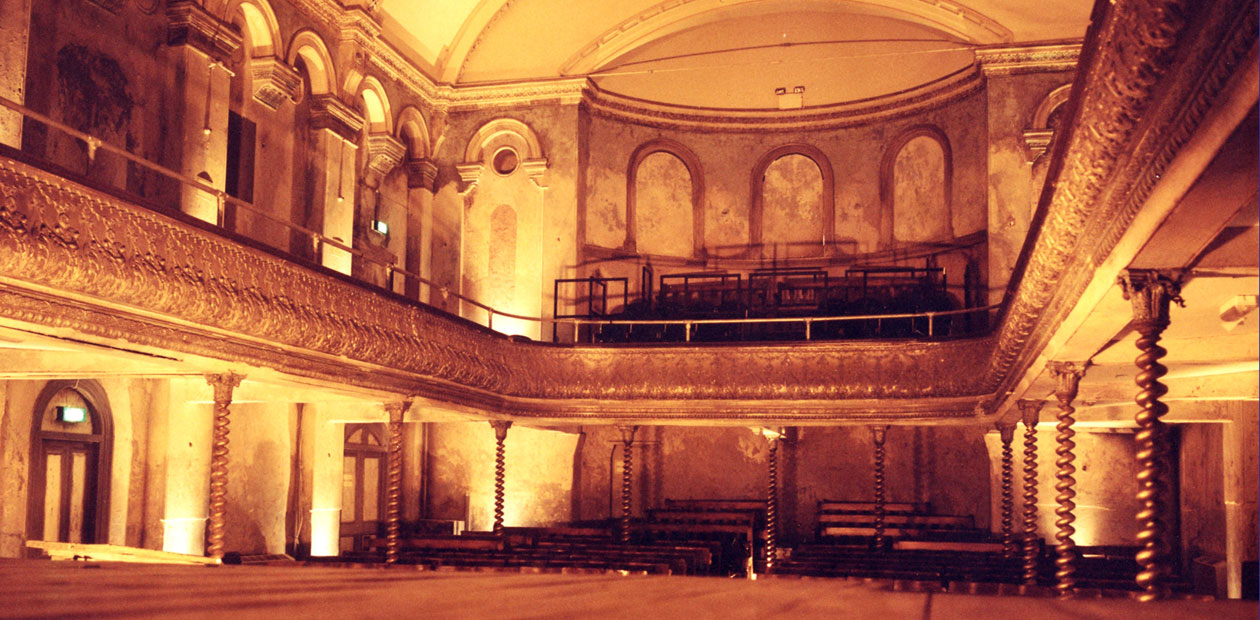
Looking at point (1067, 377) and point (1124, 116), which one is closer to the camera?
point (1124, 116)

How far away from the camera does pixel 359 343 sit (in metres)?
13.0

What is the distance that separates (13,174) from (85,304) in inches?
55.0

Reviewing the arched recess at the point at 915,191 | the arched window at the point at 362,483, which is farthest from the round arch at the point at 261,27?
the arched recess at the point at 915,191

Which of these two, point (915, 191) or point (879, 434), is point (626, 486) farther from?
point (915, 191)

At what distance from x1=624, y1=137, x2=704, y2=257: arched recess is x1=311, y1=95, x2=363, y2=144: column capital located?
20.4 ft

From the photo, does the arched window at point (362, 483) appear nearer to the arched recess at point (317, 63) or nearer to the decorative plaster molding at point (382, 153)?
the decorative plaster molding at point (382, 153)

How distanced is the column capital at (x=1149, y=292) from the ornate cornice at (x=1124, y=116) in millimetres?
251

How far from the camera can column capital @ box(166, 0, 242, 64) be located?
14.6 metres

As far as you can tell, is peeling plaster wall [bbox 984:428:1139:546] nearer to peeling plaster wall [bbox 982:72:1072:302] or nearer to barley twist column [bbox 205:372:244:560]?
peeling plaster wall [bbox 982:72:1072:302]

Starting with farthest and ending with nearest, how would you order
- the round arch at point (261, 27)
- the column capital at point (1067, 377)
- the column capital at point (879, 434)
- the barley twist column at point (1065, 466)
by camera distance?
1. the column capital at point (879, 434)
2. the round arch at point (261, 27)
3. the column capital at point (1067, 377)
4. the barley twist column at point (1065, 466)

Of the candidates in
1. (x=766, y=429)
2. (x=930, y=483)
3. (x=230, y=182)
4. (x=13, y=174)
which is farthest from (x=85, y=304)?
(x=930, y=483)

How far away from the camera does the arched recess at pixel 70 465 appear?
1336 cm

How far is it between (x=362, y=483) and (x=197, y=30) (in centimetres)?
848

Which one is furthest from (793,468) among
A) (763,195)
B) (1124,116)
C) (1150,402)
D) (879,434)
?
(1124,116)
